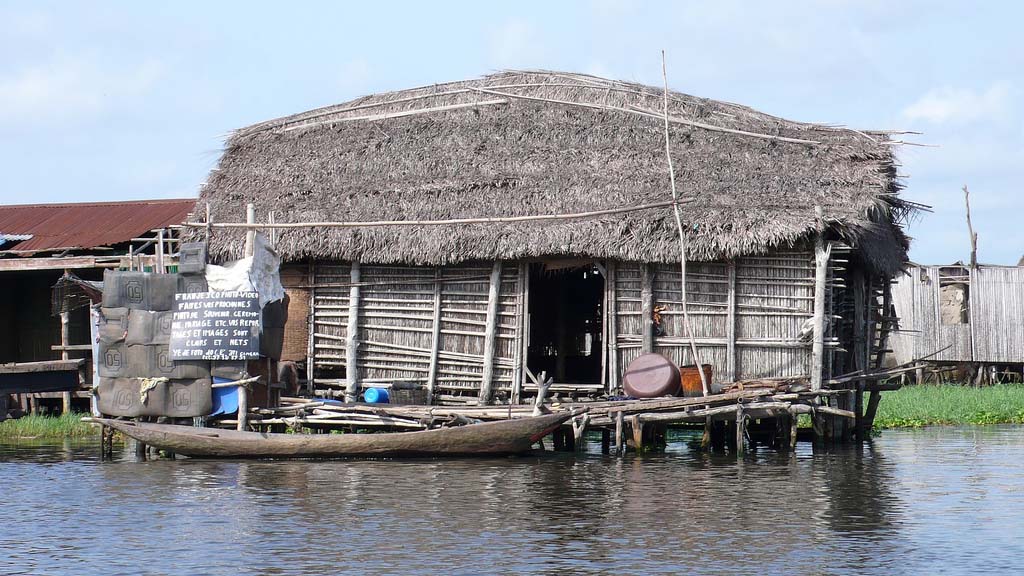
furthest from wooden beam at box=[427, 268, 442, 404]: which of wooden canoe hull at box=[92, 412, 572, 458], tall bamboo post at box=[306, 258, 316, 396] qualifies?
wooden canoe hull at box=[92, 412, 572, 458]

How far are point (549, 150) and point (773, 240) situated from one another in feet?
13.3

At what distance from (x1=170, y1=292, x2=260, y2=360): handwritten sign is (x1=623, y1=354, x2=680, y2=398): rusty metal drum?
16.0ft

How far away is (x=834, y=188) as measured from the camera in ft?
58.3

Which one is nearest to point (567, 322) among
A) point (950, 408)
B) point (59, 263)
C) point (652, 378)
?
point (652, 378)

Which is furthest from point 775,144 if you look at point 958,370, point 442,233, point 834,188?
point 958,370

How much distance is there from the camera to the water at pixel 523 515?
385 inches

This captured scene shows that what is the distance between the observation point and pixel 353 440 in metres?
16.2

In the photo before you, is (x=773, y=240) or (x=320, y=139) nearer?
(x=773, y=240)

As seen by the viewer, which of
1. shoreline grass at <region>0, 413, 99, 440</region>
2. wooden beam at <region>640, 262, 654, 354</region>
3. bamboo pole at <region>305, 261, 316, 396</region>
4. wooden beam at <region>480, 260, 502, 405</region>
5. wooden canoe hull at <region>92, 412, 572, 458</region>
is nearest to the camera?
wooden canoe hull at <region>92, 412, 572, 458</region>

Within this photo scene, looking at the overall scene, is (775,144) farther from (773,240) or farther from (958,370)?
(958,370)

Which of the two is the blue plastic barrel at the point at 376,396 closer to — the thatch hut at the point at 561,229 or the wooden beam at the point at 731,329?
the thatch hut at the point at 561,229

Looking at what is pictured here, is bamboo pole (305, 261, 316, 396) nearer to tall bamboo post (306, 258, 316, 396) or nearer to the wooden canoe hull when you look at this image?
tall bamboo post (306, 258, 316, 396)

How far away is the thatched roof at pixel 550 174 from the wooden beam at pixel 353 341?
20.2 inches

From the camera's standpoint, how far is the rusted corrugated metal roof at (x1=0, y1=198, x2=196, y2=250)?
73.4ft
